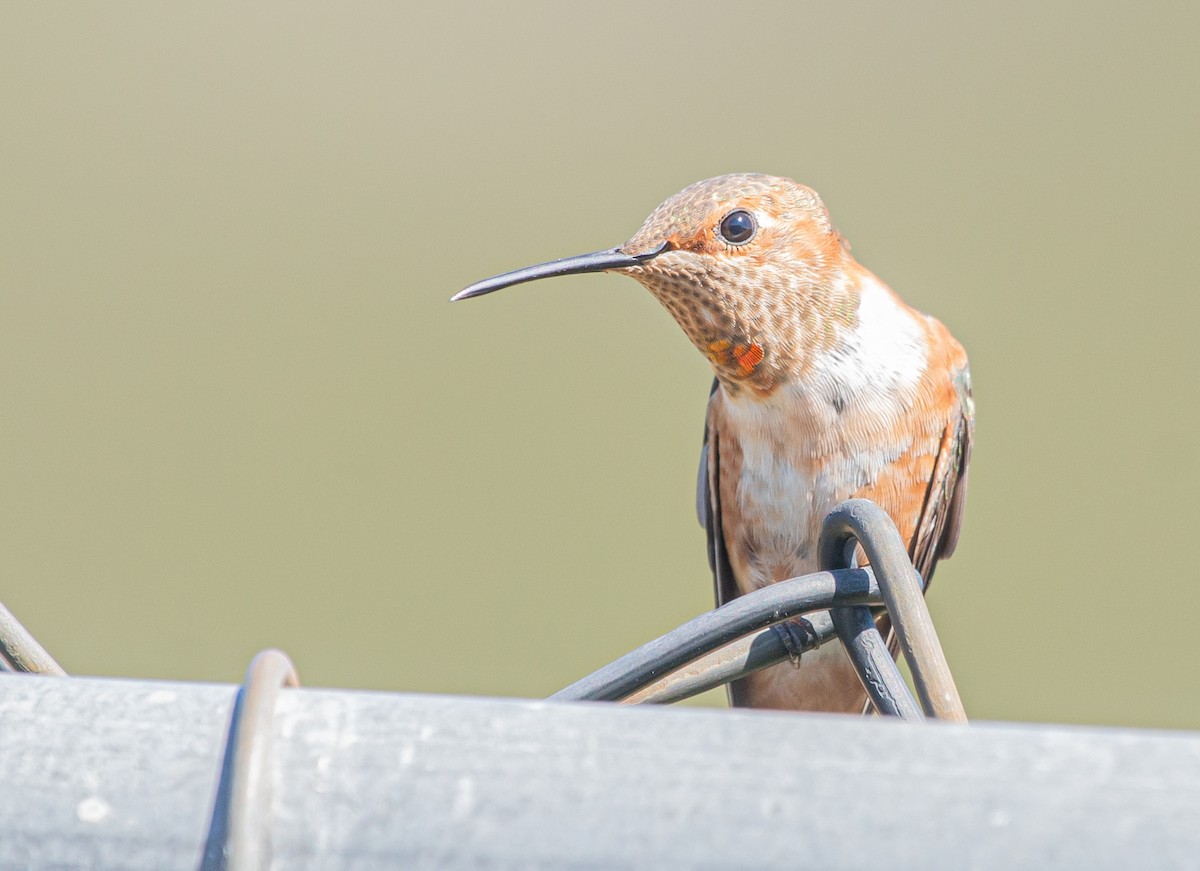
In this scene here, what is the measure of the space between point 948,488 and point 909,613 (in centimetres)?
173

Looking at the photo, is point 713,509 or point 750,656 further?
point 713,509

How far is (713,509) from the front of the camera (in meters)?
2.61

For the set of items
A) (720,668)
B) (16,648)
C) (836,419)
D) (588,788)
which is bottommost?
(836,419)

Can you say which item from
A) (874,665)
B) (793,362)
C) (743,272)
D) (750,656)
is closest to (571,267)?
(743,272)

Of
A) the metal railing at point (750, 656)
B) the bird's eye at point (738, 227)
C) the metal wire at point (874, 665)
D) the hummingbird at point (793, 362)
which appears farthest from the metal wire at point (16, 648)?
the bird's eye at point (738, 227)

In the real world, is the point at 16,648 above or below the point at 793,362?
above

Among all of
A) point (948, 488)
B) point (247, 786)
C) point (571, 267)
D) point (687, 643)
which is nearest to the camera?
point (247, 786)

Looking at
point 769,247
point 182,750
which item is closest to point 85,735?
point 182,750

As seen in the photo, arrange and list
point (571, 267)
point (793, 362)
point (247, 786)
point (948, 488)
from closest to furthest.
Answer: point (247, 786) → point (571, 267) → point (793, 362) → point (948, 488)

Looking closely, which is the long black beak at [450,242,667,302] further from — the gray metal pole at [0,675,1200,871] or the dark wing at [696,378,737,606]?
the gray metal pole at [0,675,1200,871]

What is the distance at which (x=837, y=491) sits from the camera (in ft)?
7.42

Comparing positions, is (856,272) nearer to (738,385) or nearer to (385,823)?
(738,385)

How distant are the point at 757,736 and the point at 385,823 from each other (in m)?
0.16

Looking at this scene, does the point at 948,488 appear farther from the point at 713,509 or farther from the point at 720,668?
the point at 720,668
